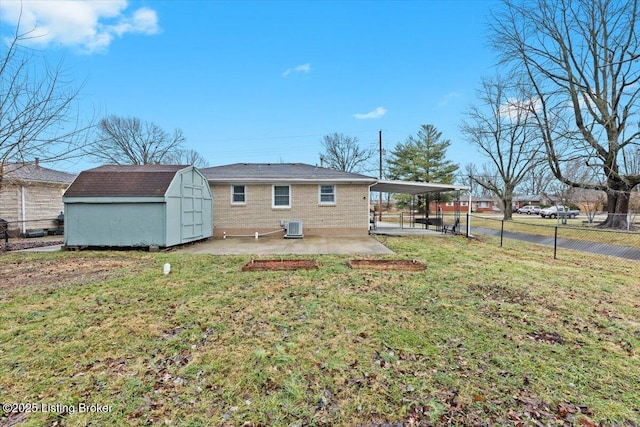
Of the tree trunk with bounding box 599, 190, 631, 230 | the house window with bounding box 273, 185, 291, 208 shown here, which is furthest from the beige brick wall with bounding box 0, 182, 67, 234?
the tree trunk with bounding box 599, 190, 631, 230

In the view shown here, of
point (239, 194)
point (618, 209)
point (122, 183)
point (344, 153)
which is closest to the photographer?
point (122, 183)

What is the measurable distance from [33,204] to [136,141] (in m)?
21.1

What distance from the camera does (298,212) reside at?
44.0ft

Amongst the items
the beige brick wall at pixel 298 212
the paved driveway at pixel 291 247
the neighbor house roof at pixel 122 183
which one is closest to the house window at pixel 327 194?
the beige brick wall at pixel 298 212

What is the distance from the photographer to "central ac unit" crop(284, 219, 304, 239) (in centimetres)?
1269

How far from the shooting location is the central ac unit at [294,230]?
1269cm

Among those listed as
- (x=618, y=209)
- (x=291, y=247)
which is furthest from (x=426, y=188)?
(x=618, y=209)

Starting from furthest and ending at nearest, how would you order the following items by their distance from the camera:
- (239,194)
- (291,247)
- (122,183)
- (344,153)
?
(344,153)
(239,194)
(291,247)
(122,183)

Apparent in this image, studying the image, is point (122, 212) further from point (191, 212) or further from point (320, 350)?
point (320, 350)

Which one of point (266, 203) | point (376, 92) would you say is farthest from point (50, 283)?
point (376, 92)

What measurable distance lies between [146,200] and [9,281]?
3945mm

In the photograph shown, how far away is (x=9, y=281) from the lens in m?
6.03

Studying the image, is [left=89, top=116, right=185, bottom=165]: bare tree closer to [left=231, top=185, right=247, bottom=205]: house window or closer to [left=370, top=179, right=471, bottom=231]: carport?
[left=231, top=185, right=247, bottom=205]: house window

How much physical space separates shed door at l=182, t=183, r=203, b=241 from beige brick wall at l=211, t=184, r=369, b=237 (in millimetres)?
1580
